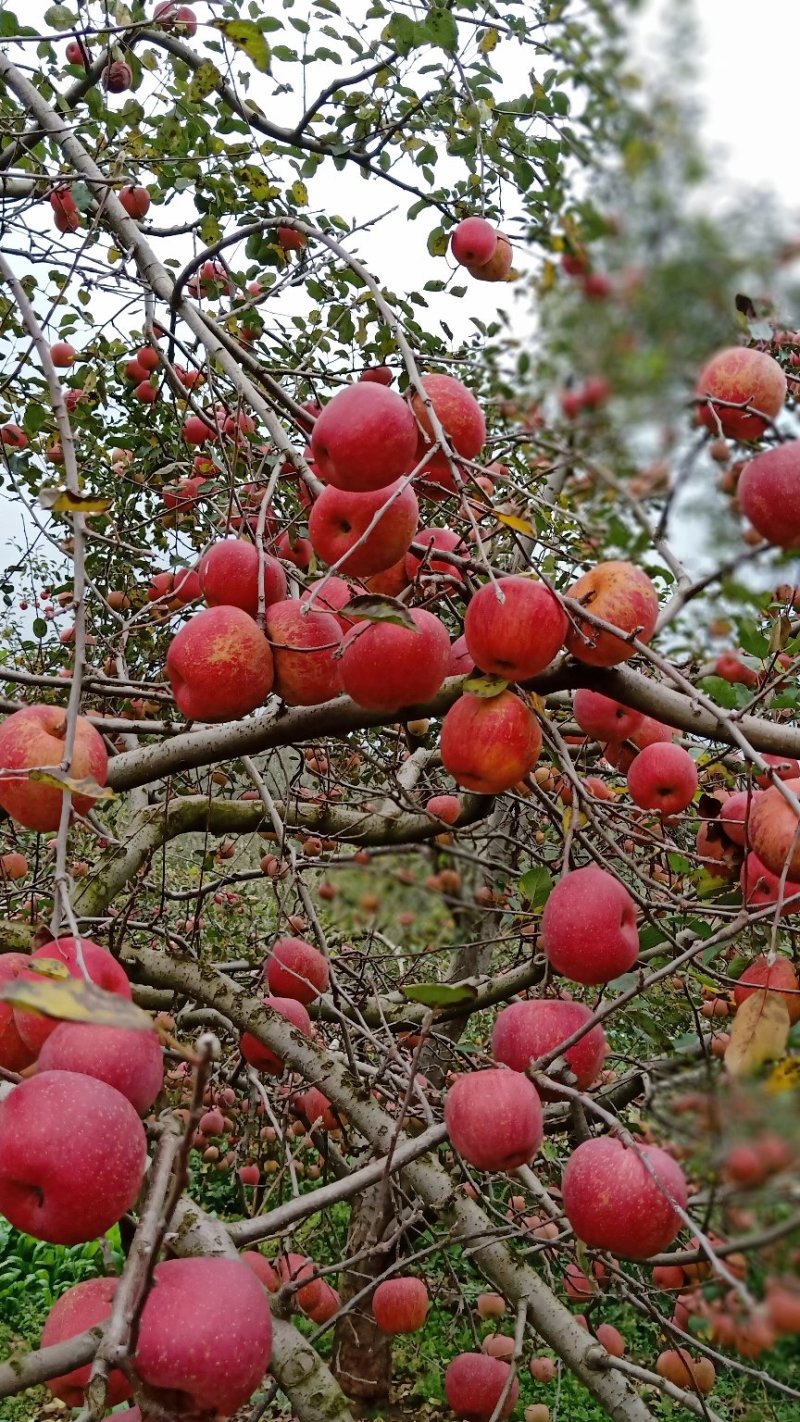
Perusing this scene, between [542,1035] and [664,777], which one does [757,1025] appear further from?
[664,777]

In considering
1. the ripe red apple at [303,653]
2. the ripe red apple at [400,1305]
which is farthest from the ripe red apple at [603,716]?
the ripe red apple at [400,1305]

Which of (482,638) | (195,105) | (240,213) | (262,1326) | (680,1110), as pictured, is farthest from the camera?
(240,213)

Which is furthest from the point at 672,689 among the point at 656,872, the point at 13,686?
the point at 13,686

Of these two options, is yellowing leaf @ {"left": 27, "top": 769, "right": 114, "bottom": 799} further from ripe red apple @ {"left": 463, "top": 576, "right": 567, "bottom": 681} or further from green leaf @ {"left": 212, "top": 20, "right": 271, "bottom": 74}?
green leaf @ {"left": 212, "top": 20, "right": 271, "bottom": 74}

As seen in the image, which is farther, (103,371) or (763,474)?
(103,371)

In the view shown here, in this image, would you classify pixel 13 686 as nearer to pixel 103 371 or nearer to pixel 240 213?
pixel 103 371

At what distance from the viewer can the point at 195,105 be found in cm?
282

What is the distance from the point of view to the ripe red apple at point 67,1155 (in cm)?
99

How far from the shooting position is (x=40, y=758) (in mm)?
1401

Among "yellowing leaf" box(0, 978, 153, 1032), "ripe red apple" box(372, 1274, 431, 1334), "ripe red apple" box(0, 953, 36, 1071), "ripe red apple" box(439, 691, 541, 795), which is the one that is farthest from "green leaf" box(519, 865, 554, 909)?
"ripe red apple" box(372, 1274, 431, 1334)

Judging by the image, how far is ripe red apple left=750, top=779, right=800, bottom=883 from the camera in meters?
1.38

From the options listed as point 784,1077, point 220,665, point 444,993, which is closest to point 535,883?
point 220,665

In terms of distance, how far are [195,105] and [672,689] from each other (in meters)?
2.36

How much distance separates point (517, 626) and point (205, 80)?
201 cm
